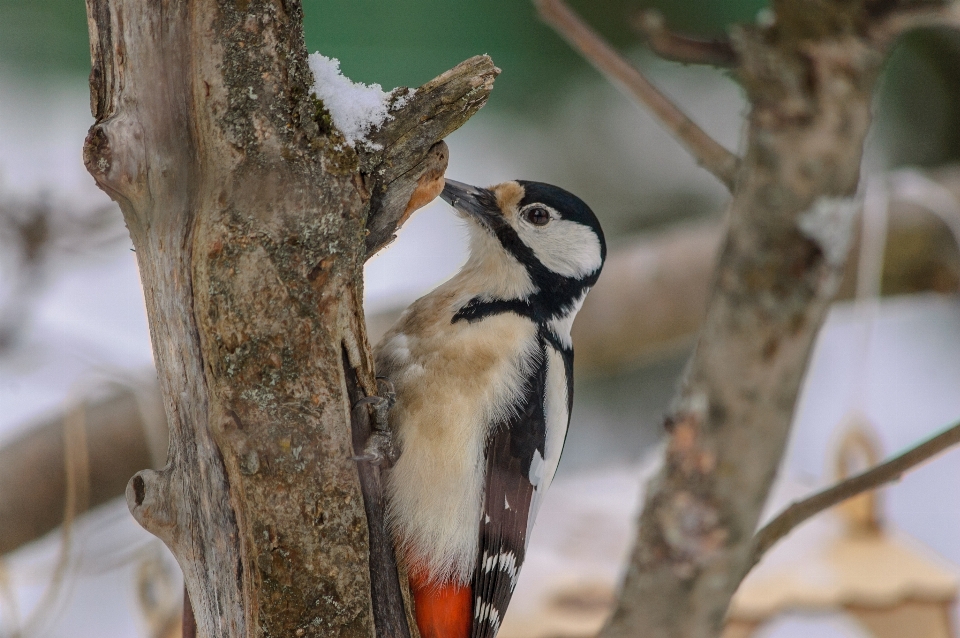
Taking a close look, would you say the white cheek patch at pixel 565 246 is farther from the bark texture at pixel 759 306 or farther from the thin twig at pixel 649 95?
Answer: the bark texture at pixel 759 306

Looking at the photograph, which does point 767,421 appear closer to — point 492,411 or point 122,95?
point 492,411

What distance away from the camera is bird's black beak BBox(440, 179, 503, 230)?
1.95m

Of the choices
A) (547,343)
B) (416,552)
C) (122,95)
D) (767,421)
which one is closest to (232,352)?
(122,95)

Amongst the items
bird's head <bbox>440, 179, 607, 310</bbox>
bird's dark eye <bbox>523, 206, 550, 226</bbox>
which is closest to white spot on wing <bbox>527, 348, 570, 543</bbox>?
bird's head <bbox>440, 179, 607, 310</bbox>

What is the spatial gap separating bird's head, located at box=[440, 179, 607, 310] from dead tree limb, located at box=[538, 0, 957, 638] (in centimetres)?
40

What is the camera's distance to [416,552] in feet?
5.30

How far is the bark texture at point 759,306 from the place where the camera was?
157 cm

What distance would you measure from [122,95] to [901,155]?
18.2 ft

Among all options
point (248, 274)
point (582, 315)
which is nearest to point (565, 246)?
point (248, 274)

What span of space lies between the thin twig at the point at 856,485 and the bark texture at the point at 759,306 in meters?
0.09

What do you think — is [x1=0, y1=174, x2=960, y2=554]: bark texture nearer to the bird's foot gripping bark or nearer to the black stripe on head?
the black stripe on head

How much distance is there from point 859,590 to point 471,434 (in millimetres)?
1267

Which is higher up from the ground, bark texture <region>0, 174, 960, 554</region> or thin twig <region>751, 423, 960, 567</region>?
bark texture <region>0, 174, 960, 554</region>

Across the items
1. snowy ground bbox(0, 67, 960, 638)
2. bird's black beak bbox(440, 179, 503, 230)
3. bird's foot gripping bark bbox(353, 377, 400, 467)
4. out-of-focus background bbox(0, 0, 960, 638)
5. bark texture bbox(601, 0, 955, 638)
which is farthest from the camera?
snowy ground bbox(0, 67, 960, 638)
